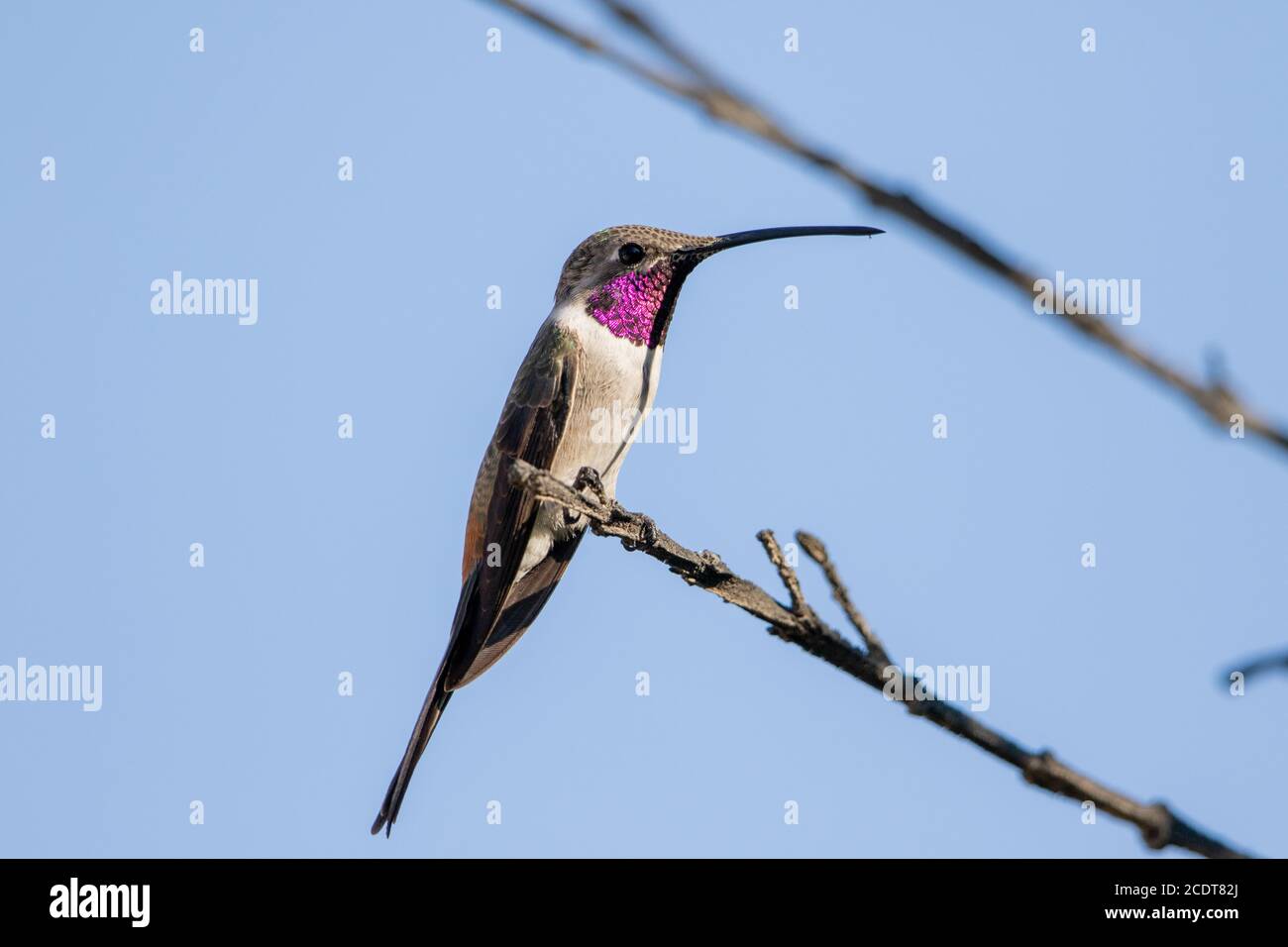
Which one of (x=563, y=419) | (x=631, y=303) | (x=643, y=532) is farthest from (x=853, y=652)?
(x=631, y=303)

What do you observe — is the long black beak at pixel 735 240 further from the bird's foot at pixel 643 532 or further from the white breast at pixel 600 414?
the bird's foot at pixel 643 532

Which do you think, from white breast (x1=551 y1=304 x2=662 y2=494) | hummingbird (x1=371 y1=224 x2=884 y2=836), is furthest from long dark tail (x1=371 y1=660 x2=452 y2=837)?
white breast (x1=551 y1=304 x2=662 y2=494)

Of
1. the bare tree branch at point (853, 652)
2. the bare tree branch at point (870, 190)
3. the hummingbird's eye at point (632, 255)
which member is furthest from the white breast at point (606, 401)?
the bare tree branch at point (870, 190)

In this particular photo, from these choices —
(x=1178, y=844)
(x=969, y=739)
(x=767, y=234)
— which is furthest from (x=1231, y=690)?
(x=767, y=234)

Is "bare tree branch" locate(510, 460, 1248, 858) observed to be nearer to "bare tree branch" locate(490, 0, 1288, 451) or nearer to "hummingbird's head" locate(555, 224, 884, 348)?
"bare tree branch" locate(490, 0, 1288, 451)

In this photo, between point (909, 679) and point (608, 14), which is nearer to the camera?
point (608, 14)

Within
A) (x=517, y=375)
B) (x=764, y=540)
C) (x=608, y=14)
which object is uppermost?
(x=517, y=375)

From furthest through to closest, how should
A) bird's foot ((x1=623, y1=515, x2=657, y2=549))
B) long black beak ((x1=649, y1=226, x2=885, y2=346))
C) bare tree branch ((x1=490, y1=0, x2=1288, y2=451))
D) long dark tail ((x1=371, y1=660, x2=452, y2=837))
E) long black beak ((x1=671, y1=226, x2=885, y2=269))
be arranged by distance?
long black beak ((x1=649, y1=226, x2=885, y2=346)) → long black beak ((x1=671, y1=226, x2=885, y2=269)) → long dark tail ((x1=371, y1=660, x2=452, y2=837)) → bird's foot ((x1=623, y1=515, x2=657, y2=549)) → bare tree branch ((x1=490, y1=0, x2=1288, y2=451))

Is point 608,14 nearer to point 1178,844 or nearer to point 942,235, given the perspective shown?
point 942,235
